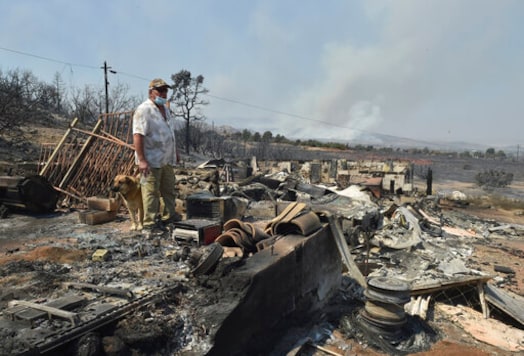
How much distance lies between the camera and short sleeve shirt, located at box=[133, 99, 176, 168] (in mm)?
5109

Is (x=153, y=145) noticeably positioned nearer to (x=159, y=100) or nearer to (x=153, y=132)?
(x=153, y=132)

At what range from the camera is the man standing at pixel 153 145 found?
511cm

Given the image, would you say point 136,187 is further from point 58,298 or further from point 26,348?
point 26,348

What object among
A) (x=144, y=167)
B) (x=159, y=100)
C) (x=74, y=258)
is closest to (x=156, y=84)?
(x=159, y=100)

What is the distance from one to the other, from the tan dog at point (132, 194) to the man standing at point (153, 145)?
15cm

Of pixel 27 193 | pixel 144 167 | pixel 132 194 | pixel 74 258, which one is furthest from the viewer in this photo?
pixel 27 193

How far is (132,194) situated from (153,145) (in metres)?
0.81

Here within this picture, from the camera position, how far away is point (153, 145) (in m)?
5.27

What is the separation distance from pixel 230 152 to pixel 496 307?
83.7 ft

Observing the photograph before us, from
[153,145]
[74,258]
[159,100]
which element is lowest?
[74,258]

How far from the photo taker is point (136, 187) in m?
5.30

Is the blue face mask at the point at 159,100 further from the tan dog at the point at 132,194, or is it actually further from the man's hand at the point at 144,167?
the tan dog at the point at 132,194

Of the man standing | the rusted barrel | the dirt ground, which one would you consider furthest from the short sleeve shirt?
the rusted barrel

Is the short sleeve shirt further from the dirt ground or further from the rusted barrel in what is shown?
the rusted barrel
